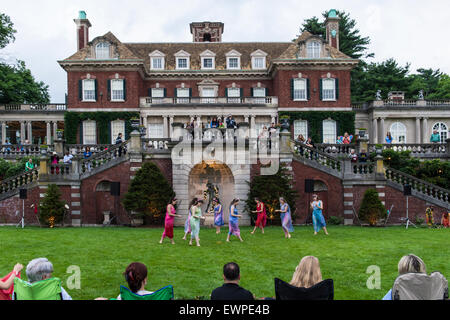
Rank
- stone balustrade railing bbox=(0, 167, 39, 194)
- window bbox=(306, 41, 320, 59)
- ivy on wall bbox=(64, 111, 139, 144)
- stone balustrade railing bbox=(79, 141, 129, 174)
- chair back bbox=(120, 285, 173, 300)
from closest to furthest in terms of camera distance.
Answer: chair back bbox=(120, 285, 173, 300) → stone balustrade railing bbox=(0, 167, 39, 194) → stone balustrade railing bbox=(79, 141, 129, 174) → ivy on wall bbox=(64, 111, 139, 144) → window bbox=(306, 41, 320, 59)

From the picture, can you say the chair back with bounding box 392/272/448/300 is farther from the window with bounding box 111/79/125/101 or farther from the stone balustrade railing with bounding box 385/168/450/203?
the window with bounding box 111/79/125/101

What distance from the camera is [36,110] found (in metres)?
43.5

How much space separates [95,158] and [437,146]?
22733 millimetres

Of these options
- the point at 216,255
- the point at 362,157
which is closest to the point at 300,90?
the point at 362,157

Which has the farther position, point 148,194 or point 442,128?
point 442,128

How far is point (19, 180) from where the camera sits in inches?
958

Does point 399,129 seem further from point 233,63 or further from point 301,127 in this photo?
point 233,63

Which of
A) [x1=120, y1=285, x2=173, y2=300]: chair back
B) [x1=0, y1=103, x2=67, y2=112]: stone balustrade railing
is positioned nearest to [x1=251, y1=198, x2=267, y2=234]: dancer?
[x1=120, y1=285, x2=173, y2=300]: chair back

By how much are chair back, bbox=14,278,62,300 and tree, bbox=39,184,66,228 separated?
58.4ft

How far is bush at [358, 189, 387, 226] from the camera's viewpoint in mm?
23281

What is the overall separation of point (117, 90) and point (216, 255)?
30.4 meters

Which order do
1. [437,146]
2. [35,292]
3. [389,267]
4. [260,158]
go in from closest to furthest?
1. [35,292]
2. [389,267]
3. [260,158]
4. [437,146]
